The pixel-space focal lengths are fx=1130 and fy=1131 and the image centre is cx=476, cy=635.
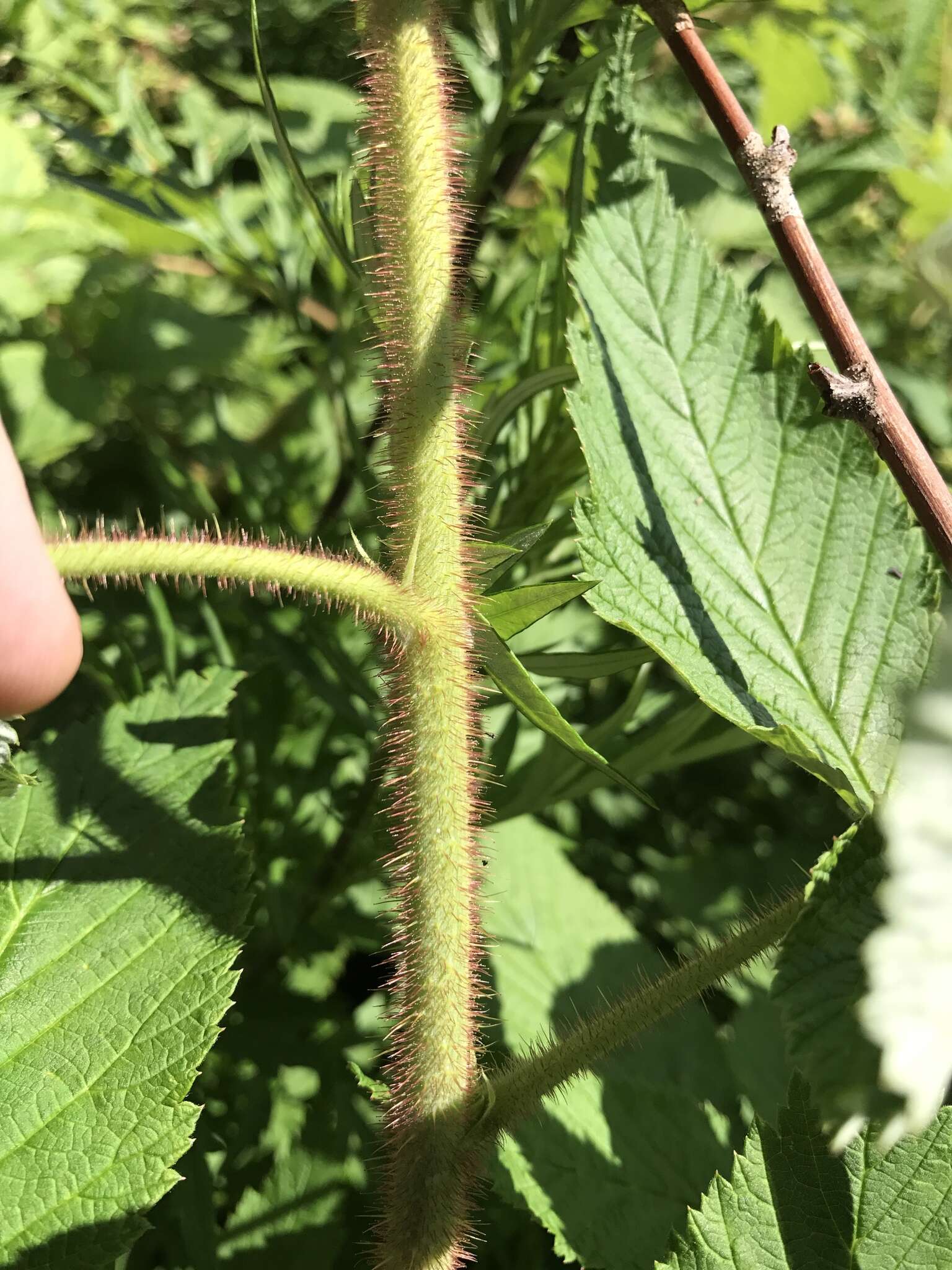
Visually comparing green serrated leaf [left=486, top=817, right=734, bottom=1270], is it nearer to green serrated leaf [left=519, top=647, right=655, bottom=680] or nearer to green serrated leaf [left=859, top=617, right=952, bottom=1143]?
green serrated leaf [left=519, top=647, right=655, bottom=680]

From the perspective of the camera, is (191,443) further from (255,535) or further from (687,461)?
(687,461)

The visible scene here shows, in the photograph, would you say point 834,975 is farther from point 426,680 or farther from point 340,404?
point 340,404

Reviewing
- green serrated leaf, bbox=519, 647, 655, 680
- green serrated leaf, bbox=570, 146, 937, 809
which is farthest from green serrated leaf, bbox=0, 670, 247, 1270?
green serrated leaf, bbox=570, 146, 937, 809

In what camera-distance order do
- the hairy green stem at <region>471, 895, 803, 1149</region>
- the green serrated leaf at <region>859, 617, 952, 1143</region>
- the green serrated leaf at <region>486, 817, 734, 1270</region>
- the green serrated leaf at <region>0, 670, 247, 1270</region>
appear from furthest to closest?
the green serrated leaf at <region>486, 817, 734, 1270</region>
the green serrated leaf at <region>0, 670, 247, 1270</region>
the hairy green stem at <region>471, 895, 803, 1149</region>
the green serrated leaf at <region>859, 617, 952, 1143</region>

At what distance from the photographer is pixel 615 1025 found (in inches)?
25.6

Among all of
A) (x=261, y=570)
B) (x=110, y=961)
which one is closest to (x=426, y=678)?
(x=261, y=570)

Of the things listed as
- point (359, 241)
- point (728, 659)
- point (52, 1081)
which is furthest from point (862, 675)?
point (52, 1081)

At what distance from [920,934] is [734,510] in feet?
1.32

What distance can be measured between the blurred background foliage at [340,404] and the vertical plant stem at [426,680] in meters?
0.07

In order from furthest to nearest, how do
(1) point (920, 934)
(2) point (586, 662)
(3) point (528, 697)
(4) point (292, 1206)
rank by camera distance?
(4) point (292, 1206) < (2) point (586, 662) < (3) point (528, 697) < (1) point (920, 934)

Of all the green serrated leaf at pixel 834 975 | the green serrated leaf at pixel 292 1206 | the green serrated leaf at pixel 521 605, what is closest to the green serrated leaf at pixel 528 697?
the green serrated leaf at pixel 521 605

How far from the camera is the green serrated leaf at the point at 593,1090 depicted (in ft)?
3.12

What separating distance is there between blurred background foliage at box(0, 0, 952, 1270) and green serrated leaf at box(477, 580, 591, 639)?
84mm

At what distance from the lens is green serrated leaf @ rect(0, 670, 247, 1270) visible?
0.73 metres
